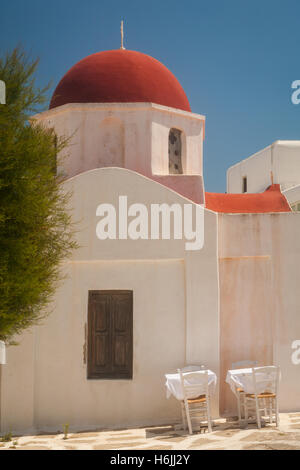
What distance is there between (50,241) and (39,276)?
31.0 inches

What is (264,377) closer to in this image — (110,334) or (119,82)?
(110,334)

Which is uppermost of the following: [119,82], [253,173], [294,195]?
[253,173]

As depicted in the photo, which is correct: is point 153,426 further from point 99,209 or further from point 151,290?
point 99,209

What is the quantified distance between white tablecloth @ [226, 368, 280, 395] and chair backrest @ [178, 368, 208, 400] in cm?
57

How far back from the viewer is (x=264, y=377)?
24.2ft

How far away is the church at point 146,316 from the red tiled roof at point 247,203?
1684 mm

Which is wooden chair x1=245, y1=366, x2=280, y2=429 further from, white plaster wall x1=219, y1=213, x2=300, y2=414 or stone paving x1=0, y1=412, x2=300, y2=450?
white plaster wall x1=219, y1=213, x2=300, y2=414

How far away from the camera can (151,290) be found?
802cm

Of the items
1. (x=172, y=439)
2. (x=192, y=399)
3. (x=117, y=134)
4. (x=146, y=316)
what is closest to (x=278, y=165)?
(x=117, y=134)

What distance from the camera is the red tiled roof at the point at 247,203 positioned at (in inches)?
403

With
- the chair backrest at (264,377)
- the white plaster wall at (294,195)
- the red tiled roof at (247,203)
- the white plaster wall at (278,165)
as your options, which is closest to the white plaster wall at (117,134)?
the red tiled roof at (247,203)

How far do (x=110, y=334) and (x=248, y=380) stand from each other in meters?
2.32

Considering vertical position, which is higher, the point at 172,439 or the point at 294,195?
the point at 294,195
